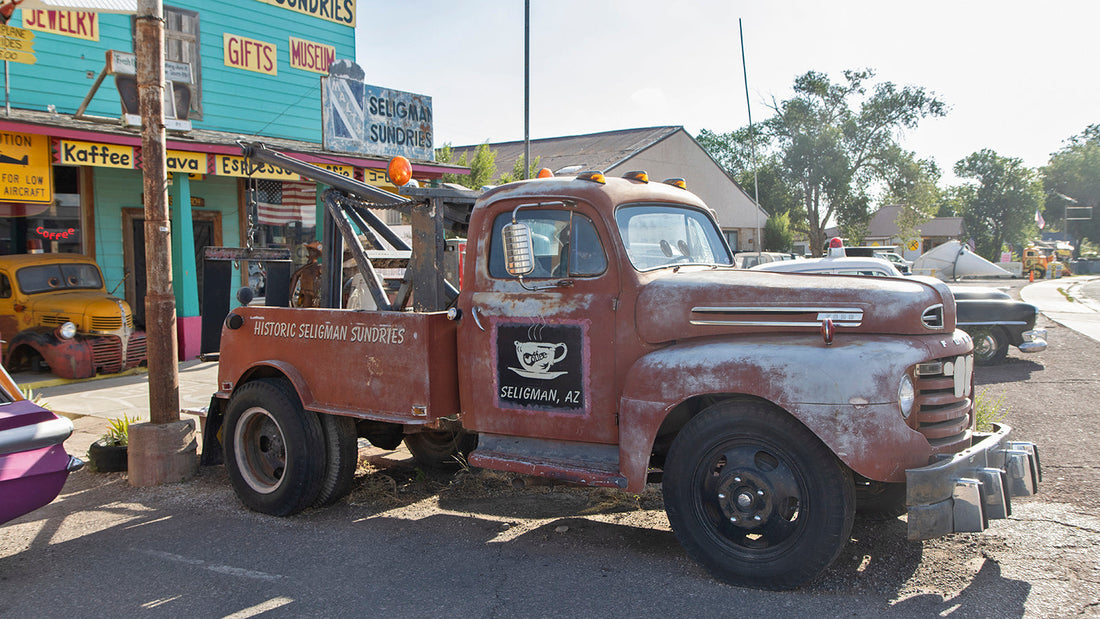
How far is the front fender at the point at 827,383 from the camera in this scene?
147 inches

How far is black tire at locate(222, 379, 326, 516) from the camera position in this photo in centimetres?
542

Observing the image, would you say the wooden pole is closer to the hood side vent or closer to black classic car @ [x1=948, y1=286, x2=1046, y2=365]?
the hood side vent

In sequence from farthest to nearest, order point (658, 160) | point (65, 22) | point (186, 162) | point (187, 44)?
point (658, 160), point (187, 44), point (65, 22), point (186, 162)

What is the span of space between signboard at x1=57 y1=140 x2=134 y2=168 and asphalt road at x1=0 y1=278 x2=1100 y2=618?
6627mm

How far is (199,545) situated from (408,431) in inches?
58.6

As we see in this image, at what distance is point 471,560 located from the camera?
462cm

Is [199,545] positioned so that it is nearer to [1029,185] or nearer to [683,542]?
[683,542]

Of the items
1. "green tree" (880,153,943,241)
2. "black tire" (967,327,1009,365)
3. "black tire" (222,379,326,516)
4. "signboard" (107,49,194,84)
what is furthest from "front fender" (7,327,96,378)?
"green tree" (880,153,943,241)

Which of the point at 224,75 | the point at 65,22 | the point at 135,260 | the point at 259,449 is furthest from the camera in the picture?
the point at 224,75

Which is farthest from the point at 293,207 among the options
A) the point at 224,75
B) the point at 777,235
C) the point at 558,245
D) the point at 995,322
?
the point at 777,235

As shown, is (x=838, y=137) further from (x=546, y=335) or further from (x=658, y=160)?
(x=546, y=335)

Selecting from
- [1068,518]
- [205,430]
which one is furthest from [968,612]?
[205,430]

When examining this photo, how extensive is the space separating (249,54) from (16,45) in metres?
3.97

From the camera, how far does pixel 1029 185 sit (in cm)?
6575
